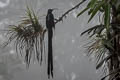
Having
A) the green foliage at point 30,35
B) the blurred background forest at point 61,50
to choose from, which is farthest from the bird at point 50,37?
the blurred background forest at point 61,50

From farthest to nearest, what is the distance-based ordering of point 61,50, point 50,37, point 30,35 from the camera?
1. point 61,50
2. point 30,35
3. point 50,37

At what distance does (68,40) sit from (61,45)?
1146 mm

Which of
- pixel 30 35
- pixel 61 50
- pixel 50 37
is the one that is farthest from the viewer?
pixel 61 50

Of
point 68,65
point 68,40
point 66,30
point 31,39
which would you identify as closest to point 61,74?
point 68,65

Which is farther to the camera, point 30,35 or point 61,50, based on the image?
point 61,50

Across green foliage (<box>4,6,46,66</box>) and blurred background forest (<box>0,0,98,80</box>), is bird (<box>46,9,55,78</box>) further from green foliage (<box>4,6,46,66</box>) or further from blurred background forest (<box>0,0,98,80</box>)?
blurred background forest (<box>0,0,98,80</box>)

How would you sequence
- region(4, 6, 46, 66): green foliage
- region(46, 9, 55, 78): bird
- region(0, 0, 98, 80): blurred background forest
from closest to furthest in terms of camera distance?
region(46, 9, 55, 78): bird
region(4, 6, 46, 66): green foliage
region(0, 0, 98, 80): blurred background forest

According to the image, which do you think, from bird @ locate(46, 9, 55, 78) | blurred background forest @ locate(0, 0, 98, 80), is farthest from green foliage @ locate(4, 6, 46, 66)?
blurred background forest @ locate(0, 0, 98, 80)

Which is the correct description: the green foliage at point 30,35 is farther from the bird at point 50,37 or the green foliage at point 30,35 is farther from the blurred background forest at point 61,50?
the blurred background forest at point 61,50

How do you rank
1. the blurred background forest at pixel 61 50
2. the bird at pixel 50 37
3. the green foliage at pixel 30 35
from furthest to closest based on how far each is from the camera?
1. the blurred background forest at pixel 61 50
2. the green foliage at pixel 30 35
3. the bird at pixel 50 37

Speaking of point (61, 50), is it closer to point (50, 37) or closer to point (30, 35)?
point (30, 35)

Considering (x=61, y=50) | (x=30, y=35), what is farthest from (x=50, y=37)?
(x=61, y=50)

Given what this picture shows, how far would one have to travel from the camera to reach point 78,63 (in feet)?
82.6

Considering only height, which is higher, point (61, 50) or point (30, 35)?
point (30, 35)
